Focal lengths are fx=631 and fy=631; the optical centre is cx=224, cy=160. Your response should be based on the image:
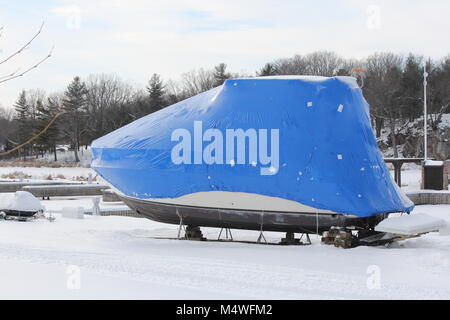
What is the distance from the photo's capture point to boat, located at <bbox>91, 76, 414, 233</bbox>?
1464 cm

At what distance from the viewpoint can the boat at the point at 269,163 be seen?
1464 centimetres

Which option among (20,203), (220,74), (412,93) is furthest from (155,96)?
(20,203)

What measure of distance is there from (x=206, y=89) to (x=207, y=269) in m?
73.2

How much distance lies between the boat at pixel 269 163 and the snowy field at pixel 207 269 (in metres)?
0.81

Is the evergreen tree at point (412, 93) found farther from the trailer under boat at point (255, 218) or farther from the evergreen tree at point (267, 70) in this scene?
the trailer under boat at point (255, 218)

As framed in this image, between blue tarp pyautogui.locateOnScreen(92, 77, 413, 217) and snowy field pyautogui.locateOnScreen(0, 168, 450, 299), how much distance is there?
1272 mm

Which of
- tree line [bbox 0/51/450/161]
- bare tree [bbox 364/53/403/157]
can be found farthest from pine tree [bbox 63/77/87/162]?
bare tree [bbox 364/53/403/157]

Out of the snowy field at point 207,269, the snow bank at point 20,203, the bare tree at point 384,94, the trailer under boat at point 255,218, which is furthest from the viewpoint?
the bare tree at point 384,94

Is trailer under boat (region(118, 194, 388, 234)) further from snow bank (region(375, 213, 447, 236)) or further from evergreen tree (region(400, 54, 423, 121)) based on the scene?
evergreen tree (region(400, 54, 423, 121))

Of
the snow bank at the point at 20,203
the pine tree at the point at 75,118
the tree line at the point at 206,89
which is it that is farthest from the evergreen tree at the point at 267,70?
the snow bank at the point at 20,203

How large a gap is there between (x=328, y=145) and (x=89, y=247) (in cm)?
604

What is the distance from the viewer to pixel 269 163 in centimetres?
1494

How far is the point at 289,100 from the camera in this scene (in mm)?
15422
